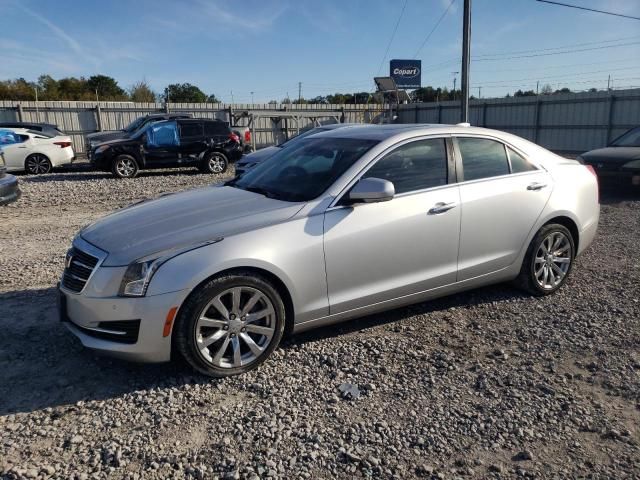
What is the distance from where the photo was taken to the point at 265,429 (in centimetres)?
317

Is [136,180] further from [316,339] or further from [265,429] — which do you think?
[265,429]

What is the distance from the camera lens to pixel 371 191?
13.0 feet

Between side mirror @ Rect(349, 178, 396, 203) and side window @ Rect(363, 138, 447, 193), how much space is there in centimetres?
22

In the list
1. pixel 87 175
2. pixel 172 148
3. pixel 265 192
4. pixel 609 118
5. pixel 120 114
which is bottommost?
pixel 87 175

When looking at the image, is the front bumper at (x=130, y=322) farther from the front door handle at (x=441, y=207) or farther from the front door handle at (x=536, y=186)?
the front door handle at (x=536, y=186)

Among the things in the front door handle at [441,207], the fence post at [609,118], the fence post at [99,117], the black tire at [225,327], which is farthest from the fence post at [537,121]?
the black tire at [225,327]

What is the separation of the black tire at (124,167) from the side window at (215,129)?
2483 millimetres

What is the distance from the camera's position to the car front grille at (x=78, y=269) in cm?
365

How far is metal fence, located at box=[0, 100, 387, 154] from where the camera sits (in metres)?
23.7

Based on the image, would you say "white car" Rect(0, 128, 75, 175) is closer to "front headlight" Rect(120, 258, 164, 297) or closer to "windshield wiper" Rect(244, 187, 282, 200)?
"windshield wiper" Rect(244, 187, 282, 200)

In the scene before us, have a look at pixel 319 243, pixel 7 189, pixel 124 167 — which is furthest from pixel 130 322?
pixel 124 167

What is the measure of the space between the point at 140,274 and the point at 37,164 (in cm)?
1542

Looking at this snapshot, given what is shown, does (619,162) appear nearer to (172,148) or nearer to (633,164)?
(633,164)

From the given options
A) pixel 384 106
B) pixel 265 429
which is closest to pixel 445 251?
pixel 265 429
